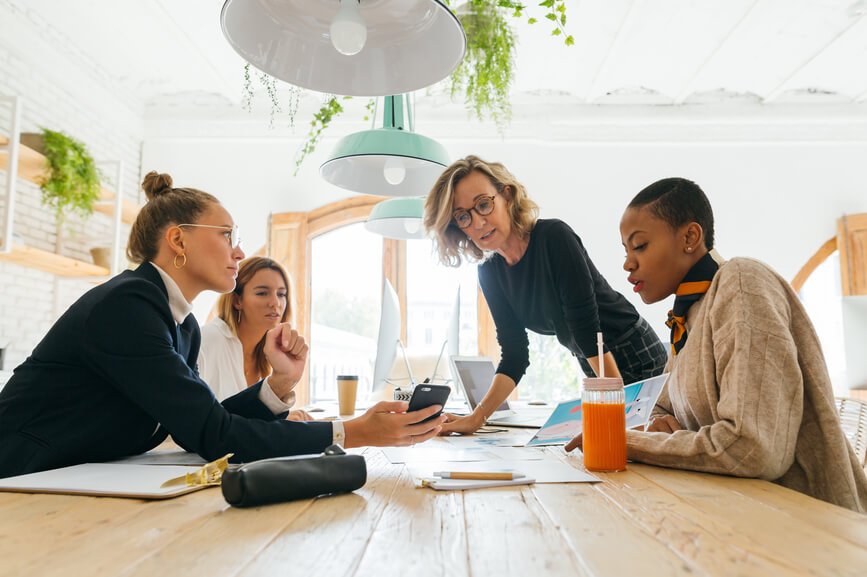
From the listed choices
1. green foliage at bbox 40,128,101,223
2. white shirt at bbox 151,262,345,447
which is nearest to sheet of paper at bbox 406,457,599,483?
white shirt at bbox 151,262,345,447

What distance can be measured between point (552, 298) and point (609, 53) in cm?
309

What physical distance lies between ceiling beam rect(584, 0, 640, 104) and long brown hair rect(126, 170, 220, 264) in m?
3.37

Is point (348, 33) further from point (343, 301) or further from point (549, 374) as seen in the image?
point (549, 374)

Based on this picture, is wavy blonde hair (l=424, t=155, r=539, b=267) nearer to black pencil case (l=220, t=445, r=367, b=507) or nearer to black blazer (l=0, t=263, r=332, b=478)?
black blazer (l=0, t=263, r=332, b=478)

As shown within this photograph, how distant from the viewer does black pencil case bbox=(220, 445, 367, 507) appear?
0.74 m

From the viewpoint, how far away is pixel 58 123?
424cm

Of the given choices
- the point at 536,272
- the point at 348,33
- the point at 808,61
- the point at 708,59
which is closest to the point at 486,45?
the point at 536,272

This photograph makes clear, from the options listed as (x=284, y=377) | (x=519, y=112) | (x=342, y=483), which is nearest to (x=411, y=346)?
(x=519, y=112)

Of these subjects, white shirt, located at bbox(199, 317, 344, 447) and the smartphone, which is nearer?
the smartphone

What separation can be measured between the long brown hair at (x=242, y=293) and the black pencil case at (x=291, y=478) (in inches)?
70.7

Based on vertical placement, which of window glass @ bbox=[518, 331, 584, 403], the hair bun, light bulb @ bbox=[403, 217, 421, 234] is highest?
light bulb @ bbox=[403, 217, 421, 234]

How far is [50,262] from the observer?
362cm

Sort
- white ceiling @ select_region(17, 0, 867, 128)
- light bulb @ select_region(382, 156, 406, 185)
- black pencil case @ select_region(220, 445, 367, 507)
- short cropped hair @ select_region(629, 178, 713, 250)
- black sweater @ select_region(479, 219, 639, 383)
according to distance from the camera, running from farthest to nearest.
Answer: white ceiling @ select_region(17, 0, 867, 128)
light bulb @ select_region(382, 156, 406, 185)
black sweater @ select_region(479, 219, 639, 383)
short cropped hair @ select_region(629, 178, 713, 250)
black pencil case @ select_region(220, 445, 367, 507)

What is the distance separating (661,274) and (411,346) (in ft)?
13.0
